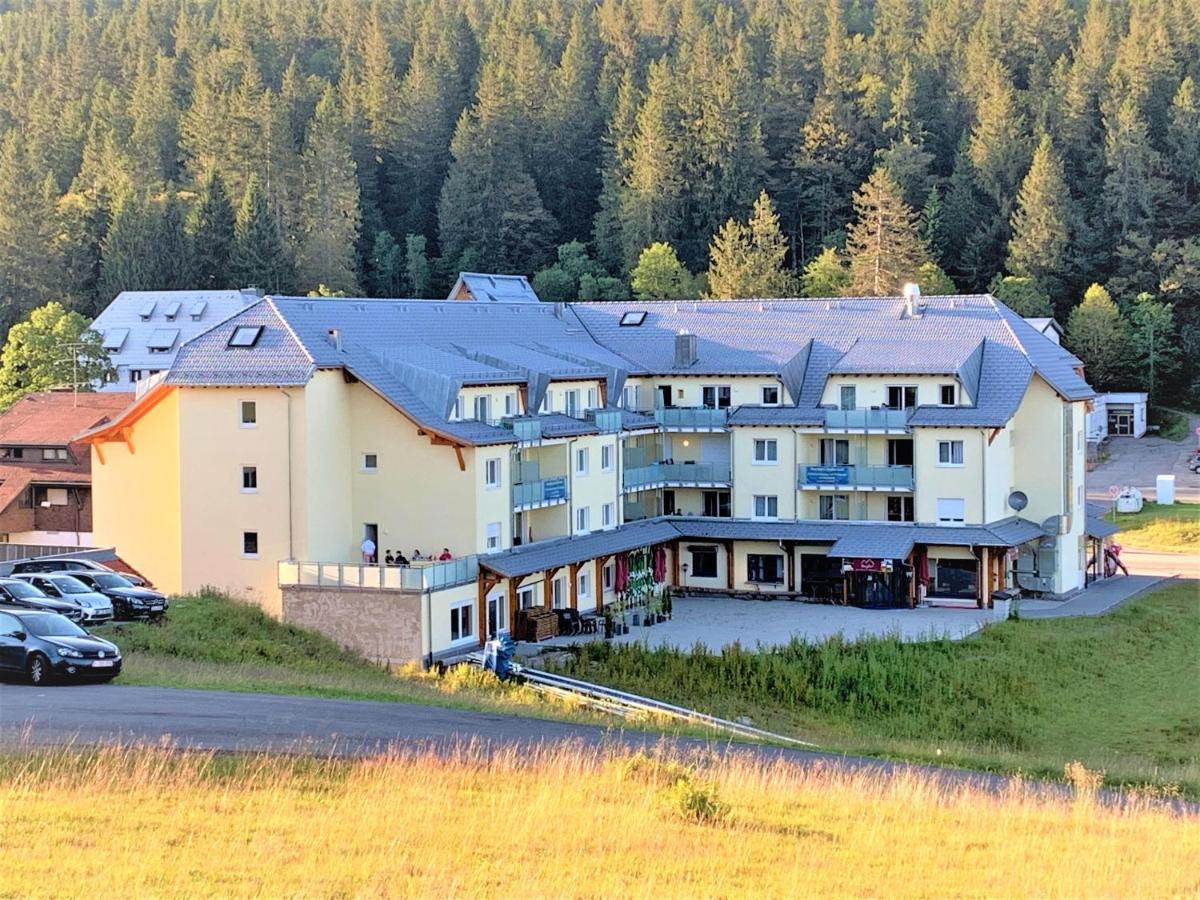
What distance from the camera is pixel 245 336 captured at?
45.8 m

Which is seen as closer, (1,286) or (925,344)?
(925,344)

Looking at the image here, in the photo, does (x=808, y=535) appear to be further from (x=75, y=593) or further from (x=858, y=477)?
(x=75, y=593)

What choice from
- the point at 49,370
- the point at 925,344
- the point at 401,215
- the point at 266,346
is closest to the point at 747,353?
the point at 925,344

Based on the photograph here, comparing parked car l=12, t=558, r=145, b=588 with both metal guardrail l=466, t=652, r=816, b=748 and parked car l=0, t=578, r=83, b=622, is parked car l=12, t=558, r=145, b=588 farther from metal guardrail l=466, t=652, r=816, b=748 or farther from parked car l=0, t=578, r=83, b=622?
metal guardrail l=466, t=652, r=816, b=748

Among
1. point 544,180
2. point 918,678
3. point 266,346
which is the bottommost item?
point 918,678

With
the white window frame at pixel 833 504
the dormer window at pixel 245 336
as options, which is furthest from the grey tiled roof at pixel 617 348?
the white window frame at pixel 833 504

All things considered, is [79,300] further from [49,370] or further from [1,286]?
[49,370]

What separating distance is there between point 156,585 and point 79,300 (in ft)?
238

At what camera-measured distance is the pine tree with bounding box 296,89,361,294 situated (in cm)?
10981

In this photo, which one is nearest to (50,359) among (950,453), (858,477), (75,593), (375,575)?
(858,477)

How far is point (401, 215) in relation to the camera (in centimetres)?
12794

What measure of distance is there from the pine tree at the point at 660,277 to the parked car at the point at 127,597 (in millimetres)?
65050

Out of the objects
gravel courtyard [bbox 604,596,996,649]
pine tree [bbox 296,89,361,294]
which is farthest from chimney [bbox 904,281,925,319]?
pine tree [bbox 296,89,361,294]

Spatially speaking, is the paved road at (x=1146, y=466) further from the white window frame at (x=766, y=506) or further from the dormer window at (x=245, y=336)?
the dormer window at (x=245, y=336)
